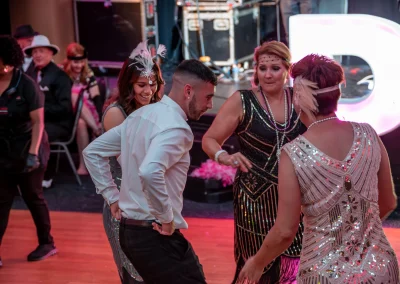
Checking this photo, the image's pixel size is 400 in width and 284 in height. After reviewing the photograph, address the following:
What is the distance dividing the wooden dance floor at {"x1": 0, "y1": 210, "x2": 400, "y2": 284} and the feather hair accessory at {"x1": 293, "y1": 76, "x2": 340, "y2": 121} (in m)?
2.35

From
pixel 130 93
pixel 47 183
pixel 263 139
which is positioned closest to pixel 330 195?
pixel 263 139

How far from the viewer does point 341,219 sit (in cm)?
233

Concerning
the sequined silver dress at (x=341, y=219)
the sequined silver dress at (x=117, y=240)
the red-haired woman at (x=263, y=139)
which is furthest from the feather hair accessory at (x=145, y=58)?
the sequined silver dress at (x=341, y=219)

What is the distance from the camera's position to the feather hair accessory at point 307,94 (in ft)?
7.76

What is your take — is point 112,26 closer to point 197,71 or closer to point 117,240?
point 117,240

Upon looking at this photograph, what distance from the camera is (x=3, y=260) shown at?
5113 millimetres

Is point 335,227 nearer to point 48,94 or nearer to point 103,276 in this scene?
point 103,276

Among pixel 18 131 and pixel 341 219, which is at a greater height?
pixel 341 219

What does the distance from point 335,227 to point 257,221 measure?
4.06 ft

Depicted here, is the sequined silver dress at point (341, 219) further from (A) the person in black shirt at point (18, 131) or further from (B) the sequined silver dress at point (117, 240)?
(A) the person in black shirt at point (18, 131)

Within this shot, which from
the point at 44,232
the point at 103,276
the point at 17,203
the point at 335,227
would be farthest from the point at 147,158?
the point at 17,203

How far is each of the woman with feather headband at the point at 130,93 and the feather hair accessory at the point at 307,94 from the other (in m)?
1.24

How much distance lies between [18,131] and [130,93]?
1.44m

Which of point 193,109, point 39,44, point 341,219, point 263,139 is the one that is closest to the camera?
point 341,219
